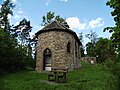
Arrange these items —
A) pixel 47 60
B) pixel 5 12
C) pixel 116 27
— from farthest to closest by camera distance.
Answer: pixel 5 12
pixel 47 60
pixel 116 27

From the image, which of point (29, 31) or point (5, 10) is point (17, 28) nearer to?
point (29, 31)

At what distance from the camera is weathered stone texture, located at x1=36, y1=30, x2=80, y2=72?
26.5 m

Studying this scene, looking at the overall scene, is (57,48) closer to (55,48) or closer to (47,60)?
(55,48)

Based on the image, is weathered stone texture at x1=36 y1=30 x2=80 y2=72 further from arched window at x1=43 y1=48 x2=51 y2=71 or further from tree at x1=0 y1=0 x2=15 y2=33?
tree at x1=0 y1=0 x2=15 y2=33

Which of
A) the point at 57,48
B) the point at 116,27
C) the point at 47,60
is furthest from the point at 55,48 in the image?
the point at 116,27

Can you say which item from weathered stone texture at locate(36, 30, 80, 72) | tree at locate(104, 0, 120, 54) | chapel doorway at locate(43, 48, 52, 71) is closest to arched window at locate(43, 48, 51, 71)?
chapel doorway at locate(43, 48, 52, 71)

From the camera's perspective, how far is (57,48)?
88.1 ft

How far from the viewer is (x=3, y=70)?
85.7 feet

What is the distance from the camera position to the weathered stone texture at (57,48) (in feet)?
87.1

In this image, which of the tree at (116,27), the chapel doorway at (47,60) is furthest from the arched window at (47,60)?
the tree at (116,27)

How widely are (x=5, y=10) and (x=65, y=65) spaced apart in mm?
22390

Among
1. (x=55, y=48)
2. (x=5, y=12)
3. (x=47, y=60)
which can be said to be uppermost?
(x=5, y=12)

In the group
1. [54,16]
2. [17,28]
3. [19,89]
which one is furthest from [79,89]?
[17,28]

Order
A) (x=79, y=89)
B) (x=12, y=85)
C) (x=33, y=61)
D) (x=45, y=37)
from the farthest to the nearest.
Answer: (x=33, y=61) < (x=45, y=37) < (x=12, y=85) < (x=79, y=89)
